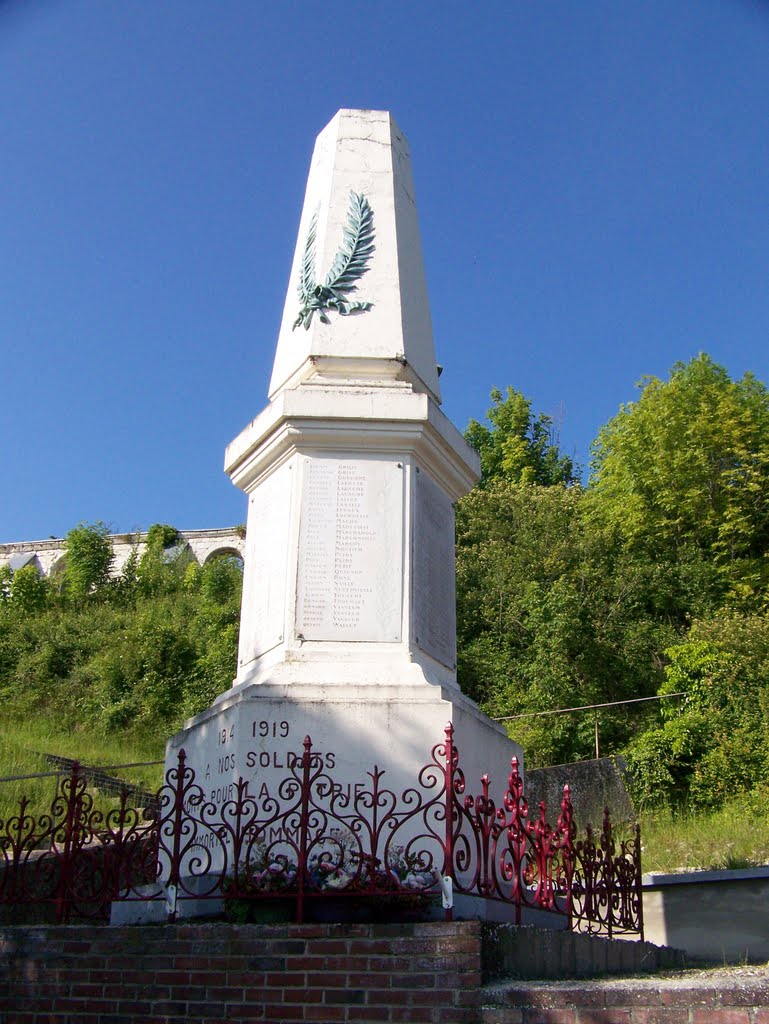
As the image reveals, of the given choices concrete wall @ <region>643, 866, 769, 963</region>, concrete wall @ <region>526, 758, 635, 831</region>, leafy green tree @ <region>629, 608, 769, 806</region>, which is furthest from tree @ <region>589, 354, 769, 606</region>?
concrete wall @ <region>643, 866, 769, 963</region>

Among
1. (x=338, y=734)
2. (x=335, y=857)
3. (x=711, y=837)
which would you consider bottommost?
(x=335, y=857)

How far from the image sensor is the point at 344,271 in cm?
839

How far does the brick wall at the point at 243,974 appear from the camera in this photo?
4.56 m

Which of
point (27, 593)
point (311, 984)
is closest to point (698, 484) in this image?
point (311, 984)

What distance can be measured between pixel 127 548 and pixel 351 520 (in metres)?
47.6

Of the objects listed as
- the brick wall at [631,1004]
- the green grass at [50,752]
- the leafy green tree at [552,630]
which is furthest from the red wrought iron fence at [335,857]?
the leafy green tree at [552,630]

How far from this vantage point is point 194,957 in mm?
4902

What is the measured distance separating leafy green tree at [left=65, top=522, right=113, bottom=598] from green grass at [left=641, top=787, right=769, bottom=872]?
31.1 meters

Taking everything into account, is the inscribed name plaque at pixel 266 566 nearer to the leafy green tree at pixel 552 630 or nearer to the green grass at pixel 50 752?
the green grass at pixel 50 752

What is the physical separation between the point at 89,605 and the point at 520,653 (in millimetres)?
22140

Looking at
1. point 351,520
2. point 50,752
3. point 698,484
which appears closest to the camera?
point 351,520

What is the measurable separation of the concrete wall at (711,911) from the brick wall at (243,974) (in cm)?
654

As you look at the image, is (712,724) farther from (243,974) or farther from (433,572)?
(243,974)

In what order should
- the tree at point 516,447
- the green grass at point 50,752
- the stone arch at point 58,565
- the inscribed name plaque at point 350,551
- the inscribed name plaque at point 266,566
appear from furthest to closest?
1. the stone arch at point 58,565
2. the tree at point 516,447
3. the green grass at point 50,752
4. the inscribed name plaque at point 266,566
5. the inscribed name plaque at point 350,551
